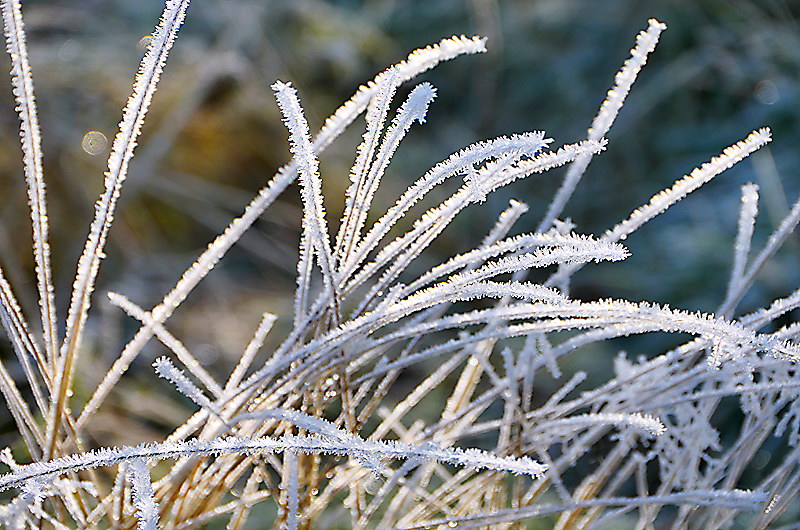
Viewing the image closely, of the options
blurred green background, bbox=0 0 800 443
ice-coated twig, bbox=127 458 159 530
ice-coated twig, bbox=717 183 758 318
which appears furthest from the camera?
blurred green background, bbox=0 0 800 443

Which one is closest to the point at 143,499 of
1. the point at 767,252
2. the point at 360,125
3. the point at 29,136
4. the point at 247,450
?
the point at 247,450

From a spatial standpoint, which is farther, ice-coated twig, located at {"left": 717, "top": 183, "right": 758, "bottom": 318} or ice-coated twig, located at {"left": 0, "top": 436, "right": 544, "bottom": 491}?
ice-coated twig, located at {"left": 717, "top": 183, "right": 758, "bottom": 318}

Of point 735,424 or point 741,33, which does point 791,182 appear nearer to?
point 741,33

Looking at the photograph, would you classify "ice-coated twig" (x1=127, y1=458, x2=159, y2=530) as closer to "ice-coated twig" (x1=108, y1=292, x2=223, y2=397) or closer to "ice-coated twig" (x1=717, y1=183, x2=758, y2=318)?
"ice-coated twig" (x1=108, y1=292, x2=223, y2=397)

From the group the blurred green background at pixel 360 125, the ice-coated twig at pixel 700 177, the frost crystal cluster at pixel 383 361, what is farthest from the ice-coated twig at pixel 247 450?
the blurred green background at pixel 360 125

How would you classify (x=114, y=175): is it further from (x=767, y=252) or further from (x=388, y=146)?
(x=767, y=252)

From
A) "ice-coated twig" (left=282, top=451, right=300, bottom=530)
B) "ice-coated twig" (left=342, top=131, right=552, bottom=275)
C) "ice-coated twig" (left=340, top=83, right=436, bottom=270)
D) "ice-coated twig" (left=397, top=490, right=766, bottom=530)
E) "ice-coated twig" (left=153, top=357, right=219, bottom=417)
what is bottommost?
"ice-coated twig" (left=397, top=490, right=766, bottom=530)

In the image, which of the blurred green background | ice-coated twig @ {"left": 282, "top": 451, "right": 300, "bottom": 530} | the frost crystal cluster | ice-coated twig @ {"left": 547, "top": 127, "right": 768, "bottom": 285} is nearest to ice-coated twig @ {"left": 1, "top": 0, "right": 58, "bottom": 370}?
the frost crystal cluster

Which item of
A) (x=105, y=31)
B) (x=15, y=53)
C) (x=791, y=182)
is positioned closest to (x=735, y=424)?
(x=791, y=182)
